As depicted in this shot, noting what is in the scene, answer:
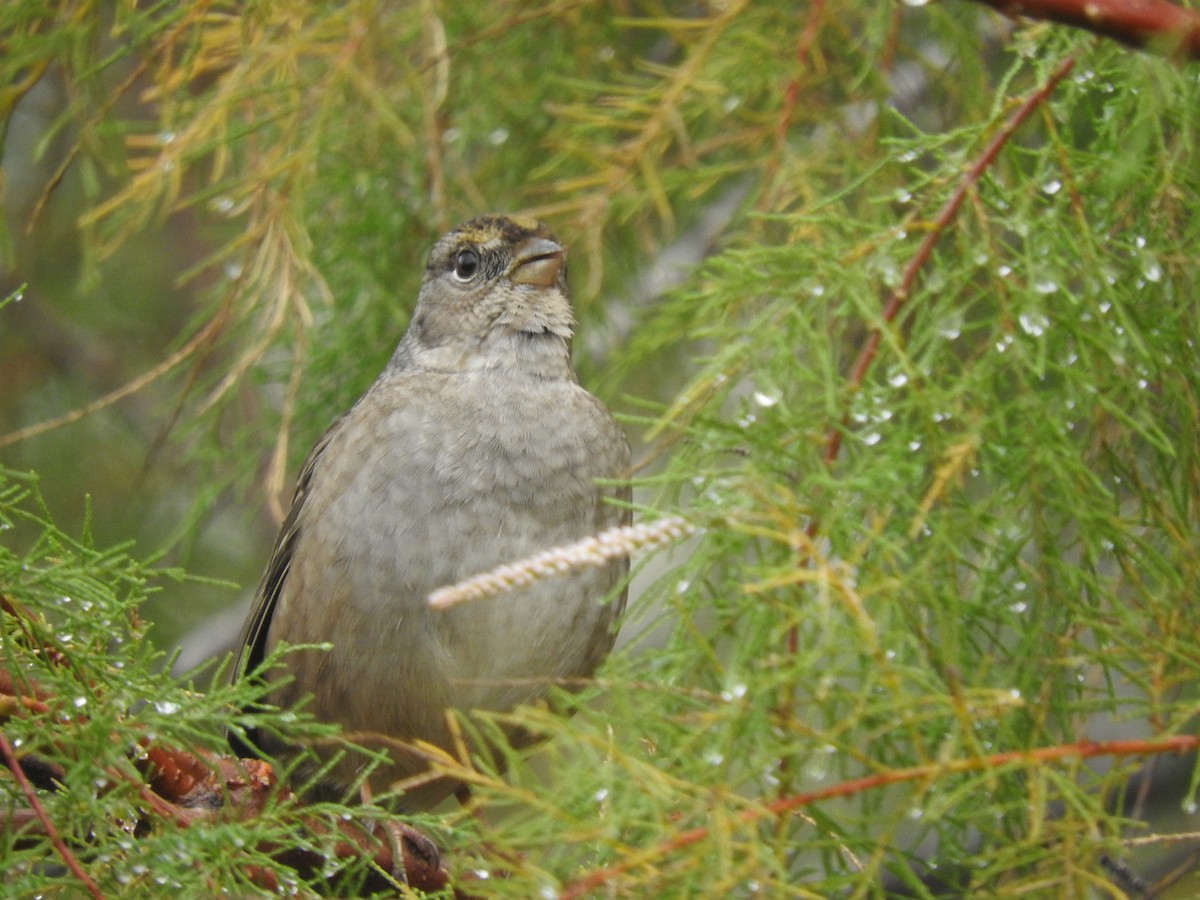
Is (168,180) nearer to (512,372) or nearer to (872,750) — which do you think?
(512,372)

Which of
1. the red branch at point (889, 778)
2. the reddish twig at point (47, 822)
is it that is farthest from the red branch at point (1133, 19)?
the reddish twig at point (47, 822)

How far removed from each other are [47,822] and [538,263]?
2.09 metres

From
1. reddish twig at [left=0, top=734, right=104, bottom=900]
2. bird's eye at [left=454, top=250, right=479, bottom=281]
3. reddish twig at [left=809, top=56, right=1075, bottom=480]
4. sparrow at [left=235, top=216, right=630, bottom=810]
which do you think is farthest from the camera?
bird's eye at [left=454, top=250, right=479, bottom=281]

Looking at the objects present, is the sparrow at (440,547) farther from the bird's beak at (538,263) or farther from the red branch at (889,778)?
the red branch at (889,778)

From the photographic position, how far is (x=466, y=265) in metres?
3.87

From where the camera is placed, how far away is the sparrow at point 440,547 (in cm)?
326

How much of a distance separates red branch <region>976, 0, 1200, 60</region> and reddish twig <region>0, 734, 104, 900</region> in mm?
1681

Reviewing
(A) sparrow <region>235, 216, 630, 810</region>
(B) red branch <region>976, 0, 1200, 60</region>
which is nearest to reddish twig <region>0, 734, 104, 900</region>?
(A) sparrow <region>235, 216, 630, 810</region>

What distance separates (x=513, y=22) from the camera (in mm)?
3676

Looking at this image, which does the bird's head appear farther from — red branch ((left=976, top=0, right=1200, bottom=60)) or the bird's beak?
red branch ((left=976, top=0, right=1200, bottom=60))

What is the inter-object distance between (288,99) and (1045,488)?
2.16 metres

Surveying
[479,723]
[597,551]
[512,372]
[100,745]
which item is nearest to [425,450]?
[512,372]

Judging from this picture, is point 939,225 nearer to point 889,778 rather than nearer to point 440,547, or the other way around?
point 889,778

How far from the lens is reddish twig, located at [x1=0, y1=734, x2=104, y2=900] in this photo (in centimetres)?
204
